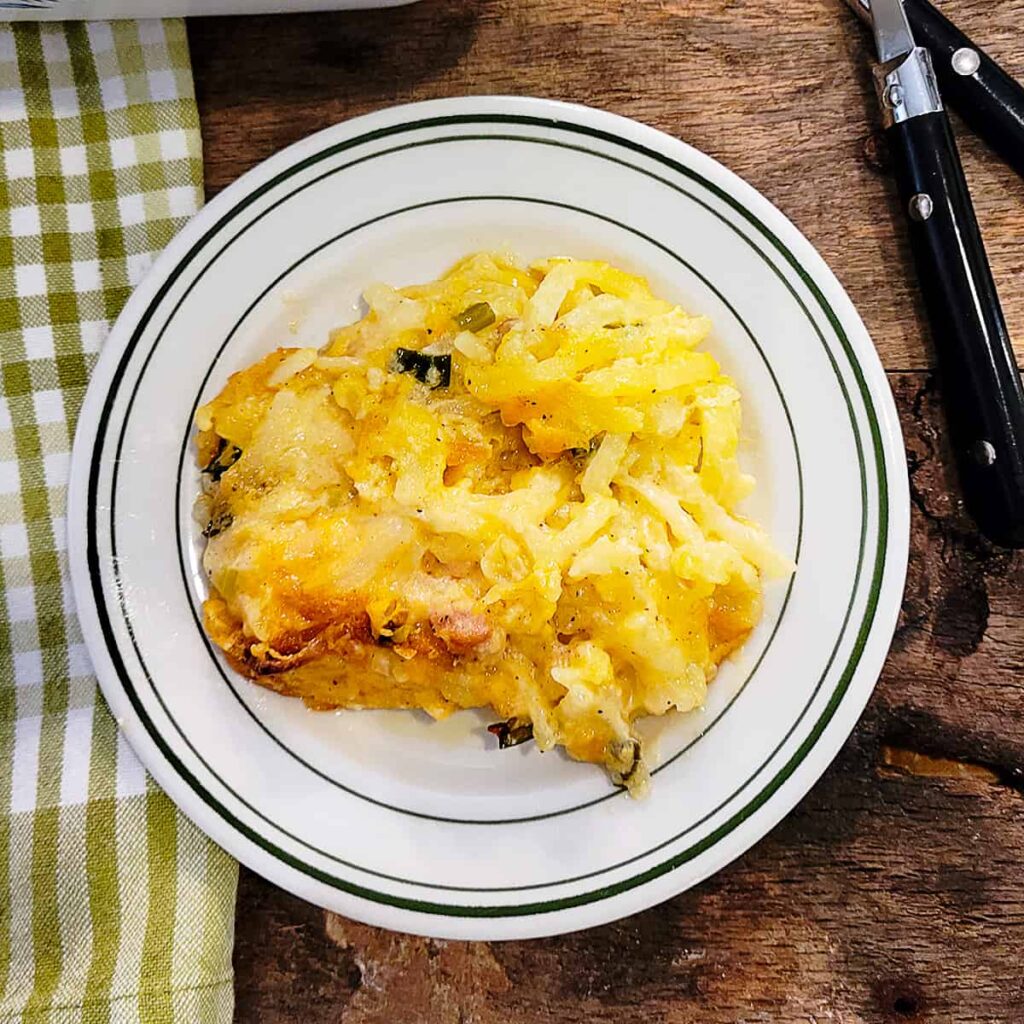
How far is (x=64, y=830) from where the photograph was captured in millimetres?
2188

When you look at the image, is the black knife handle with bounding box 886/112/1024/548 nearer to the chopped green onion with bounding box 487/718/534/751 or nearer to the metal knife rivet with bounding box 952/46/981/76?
the metal knife rivet with bounding box 952/46/981/76

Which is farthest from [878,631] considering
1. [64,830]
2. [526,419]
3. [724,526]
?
[64,830]

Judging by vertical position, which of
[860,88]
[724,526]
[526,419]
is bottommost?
[724,526]

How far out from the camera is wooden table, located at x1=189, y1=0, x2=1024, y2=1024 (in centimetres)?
224

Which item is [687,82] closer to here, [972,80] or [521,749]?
[972,80]

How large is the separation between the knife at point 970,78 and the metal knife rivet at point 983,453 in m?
0.64

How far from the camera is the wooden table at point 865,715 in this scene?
88.4 inches

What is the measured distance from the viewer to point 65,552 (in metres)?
2.21

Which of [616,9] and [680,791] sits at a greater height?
[616,9]

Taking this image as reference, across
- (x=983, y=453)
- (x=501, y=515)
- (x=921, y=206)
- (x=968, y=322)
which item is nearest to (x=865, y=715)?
(x=983, y=453)

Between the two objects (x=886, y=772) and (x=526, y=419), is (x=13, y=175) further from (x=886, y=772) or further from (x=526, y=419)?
(x=886, y=772)

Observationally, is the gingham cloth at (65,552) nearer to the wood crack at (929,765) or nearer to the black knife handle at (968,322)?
the wood crack at (929,765)

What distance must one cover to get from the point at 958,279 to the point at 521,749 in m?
1.39

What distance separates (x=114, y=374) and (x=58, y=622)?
0.59m
